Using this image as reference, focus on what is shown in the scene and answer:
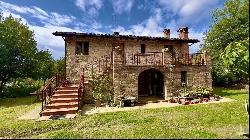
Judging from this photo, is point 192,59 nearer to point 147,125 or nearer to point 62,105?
point 62,105

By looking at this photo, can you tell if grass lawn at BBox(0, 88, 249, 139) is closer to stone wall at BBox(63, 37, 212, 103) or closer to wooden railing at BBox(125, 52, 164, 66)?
stone wall at BBox(63, 37, 212, 103)

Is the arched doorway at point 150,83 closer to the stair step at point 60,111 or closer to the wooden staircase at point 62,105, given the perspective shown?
the wooden staircase at point 62,105

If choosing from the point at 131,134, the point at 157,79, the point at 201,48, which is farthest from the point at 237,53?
the point at 201,48

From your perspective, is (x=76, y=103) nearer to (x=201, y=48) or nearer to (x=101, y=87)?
(x=101, y=87)

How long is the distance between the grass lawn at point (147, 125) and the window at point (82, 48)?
8.70 m

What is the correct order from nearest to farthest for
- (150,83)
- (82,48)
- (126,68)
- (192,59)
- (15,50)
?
(126,68) → (82,48) → (192,59) → (150,83) → (15,50)

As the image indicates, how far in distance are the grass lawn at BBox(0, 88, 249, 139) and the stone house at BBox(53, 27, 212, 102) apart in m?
4.46

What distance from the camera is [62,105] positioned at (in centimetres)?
1527

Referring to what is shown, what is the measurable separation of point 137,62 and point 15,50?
13560 mm

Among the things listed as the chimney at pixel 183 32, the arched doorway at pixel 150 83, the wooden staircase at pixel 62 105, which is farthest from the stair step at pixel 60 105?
the chimney at pixel 183 32

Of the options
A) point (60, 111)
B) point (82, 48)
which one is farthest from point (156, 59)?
point (60, 111)

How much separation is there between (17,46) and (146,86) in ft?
45.0

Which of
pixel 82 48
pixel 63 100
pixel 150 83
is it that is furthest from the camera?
pixel 150 83

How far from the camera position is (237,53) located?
923cm
